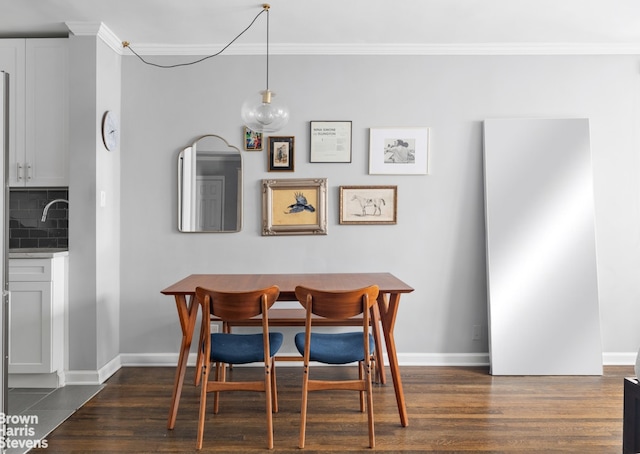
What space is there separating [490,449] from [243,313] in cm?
→ 147

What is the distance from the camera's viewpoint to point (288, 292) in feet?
8.75

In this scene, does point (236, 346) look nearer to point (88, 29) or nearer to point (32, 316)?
point (32, 316)

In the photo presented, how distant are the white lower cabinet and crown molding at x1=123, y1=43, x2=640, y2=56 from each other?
190 cm

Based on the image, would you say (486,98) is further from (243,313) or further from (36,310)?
(36,310)

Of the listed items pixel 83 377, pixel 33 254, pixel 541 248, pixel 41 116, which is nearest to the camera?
pixel 33 254

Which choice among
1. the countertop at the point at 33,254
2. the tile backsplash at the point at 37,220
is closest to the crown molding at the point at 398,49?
the tile backsplash at the point at 37,220

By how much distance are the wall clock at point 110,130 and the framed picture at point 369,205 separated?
1.82 metres

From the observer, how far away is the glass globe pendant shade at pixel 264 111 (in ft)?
9.18

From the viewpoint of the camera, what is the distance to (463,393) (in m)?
3.15

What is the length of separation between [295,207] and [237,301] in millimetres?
1423

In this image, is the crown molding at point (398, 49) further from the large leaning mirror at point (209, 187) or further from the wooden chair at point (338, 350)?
the wooden chair at point (338, 350)

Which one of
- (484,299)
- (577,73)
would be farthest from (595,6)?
(484,299)

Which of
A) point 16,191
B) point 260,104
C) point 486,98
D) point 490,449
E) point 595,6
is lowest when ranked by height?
point 490,449

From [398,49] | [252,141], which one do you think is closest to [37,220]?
[252,141]
